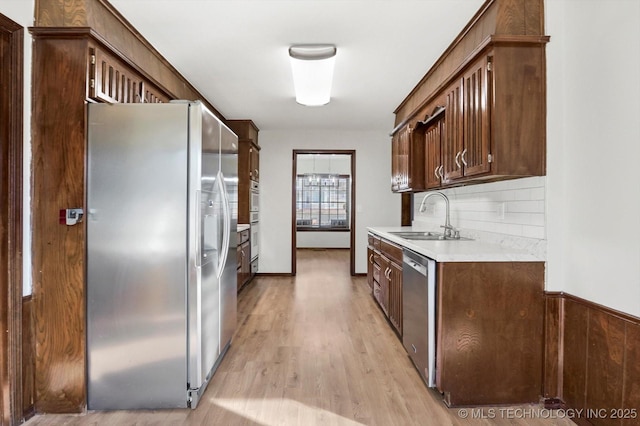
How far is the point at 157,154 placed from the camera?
2092 mm

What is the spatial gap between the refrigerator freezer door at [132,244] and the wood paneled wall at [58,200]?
55 mm

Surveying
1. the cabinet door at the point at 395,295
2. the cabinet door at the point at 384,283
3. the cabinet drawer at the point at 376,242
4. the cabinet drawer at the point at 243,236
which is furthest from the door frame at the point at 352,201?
the cabinet door at the point at 395,295

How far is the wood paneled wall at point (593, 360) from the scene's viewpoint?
1643 millimetres

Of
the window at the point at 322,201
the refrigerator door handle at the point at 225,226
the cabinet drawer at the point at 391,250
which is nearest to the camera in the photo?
the refrigerator door handle at the point at 225,226

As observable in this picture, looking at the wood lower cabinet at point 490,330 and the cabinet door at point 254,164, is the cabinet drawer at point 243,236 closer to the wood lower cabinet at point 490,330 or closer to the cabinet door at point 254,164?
the cabinet door at point 254,164

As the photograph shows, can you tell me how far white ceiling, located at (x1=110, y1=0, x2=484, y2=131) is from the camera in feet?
7.79

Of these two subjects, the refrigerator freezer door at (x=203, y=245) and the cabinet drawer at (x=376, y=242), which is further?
the cabinet drawer at (x=376, y=242)

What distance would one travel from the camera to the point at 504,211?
103 inches

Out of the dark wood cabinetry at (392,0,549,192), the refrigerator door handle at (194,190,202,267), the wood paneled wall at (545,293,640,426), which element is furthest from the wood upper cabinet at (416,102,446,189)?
the refrigerator door handle at (194,190,202,267)

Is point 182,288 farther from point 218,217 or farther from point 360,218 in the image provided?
point 360,218

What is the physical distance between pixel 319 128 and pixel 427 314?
4.32 meters

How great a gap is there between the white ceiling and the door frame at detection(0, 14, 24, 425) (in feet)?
2.45

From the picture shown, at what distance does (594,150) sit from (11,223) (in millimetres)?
3053

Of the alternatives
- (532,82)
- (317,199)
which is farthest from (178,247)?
(317,199)
